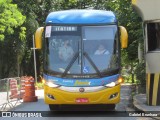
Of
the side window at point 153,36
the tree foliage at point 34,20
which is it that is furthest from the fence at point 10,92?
the tree foliage at point 34,20

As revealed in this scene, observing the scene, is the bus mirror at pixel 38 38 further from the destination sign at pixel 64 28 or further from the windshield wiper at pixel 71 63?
the windshield wiper at pixel 71 63

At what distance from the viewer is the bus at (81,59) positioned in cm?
1306

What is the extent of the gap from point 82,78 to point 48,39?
1.80 meters

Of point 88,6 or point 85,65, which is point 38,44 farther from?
point 88,6

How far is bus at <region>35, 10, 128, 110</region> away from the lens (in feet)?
42.9

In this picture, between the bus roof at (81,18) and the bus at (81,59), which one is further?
the bus roof at (81,18)

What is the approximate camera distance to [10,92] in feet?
63.2

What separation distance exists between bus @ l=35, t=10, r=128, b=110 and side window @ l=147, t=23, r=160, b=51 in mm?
1563

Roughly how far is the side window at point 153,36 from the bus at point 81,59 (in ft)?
5.13

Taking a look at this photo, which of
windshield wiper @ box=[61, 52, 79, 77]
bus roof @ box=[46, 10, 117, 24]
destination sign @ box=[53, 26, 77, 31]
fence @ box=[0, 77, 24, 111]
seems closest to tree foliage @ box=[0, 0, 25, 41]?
fence @ box=[0, 77, 24, 111]

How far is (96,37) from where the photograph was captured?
44.5 feet

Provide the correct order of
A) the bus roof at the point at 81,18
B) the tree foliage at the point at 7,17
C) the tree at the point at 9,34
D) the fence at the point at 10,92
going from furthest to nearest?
1. the tree at the point at 9,34
2. the tree foliage at the point at 7,17
3. the fence at the point at 10,92
4. the bus roof at the point at 81,18

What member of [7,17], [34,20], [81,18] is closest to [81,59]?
[81,18]

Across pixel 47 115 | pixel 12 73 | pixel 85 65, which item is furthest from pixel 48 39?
pixel 12 73
